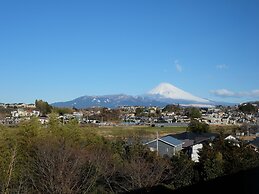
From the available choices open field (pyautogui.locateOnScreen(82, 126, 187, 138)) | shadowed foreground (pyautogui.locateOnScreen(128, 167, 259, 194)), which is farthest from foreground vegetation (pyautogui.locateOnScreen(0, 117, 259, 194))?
shadowed foreground (pyautogui.locateOnScreen(128, 167, 259, 194))

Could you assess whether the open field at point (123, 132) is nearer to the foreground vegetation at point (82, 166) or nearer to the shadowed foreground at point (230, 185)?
the foreground vegetation at point (82, 166)

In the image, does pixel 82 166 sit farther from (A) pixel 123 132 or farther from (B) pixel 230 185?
(A) pixel 123 132

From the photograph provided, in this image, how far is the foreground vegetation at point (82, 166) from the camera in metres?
9.93

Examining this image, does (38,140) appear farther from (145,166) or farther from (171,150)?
(171,150)

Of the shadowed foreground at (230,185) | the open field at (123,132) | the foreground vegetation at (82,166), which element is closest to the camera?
the shadowed foreground at (230,185)

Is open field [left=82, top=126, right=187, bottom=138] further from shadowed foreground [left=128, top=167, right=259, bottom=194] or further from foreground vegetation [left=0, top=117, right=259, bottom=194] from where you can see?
shadowed foreground [left=128, top=167, right=259, bottom=194]

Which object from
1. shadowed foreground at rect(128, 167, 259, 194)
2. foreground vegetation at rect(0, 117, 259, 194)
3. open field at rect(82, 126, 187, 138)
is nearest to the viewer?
shadowed foreground at rect(128, 167, 259, 194)

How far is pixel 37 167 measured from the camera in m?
11.5

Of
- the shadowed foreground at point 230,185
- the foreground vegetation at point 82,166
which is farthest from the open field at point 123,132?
the shadowed foreground at point 230,185

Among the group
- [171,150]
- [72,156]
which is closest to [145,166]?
[72,156]

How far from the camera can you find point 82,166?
11.6 meters

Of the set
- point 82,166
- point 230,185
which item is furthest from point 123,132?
point 230,185

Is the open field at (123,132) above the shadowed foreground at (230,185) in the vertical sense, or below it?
below

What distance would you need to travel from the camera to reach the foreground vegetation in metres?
9.93
